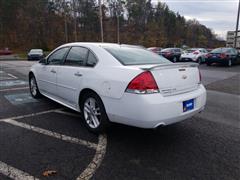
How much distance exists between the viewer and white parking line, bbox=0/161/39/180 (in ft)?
8.36

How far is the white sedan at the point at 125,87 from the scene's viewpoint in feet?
9.79

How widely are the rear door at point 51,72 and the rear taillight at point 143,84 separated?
2.20 meters

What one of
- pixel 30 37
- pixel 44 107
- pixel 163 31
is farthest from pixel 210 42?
pixel 44 107

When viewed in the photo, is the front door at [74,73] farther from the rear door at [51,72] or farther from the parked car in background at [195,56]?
the parked car in background at [195,56]

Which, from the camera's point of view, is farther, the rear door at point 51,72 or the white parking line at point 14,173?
the rear door at point 51,72

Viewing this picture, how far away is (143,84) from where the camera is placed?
297 cm

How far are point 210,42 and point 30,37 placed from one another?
72414mm

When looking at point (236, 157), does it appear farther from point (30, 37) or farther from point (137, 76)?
point (30, 37)

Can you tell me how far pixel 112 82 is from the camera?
3.24 metres

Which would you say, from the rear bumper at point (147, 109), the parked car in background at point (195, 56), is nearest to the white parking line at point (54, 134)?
the rear bumper at point (147, 109)

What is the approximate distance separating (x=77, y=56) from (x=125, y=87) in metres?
1.60

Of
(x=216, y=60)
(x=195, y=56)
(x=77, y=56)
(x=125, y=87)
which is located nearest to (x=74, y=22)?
(x=195, y=56)

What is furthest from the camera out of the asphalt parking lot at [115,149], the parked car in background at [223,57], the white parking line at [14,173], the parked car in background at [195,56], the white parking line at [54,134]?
the parked car in background at [195,56]

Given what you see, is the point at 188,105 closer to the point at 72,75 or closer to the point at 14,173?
the point at 72,75
